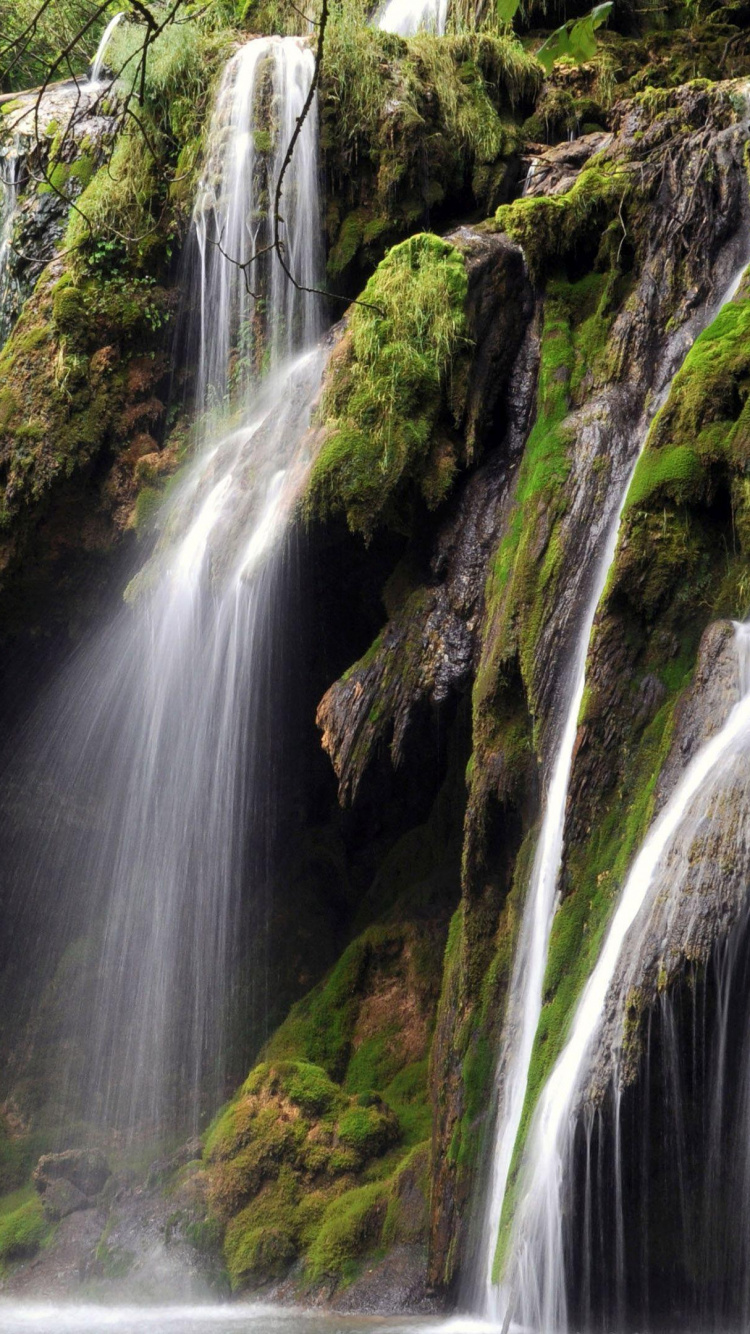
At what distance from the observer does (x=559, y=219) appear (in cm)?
893

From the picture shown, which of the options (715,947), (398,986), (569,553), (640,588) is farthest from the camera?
(398,986)

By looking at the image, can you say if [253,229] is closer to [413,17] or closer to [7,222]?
[7,222]

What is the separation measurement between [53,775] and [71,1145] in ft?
11.4

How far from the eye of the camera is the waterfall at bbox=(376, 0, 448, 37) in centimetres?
1348

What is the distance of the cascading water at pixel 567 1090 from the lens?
525 centimetres

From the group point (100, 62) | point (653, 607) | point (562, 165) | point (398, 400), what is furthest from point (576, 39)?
point (100, 62)

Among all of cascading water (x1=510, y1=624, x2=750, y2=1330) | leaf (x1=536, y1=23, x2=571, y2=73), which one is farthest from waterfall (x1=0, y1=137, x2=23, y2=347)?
leaf (x1=536, y1=23, x2=571, y2=73)

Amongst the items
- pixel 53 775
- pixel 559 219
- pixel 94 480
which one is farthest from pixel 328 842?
pixel 559 219

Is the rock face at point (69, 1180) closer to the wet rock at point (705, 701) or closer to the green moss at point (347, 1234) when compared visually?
the green moss at point (347, 1234)

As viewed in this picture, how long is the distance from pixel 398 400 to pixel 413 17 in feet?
24.5

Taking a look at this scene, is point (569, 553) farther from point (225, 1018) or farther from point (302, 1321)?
point (225, 1018)

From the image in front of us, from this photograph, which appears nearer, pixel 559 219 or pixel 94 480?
pixel 559 219

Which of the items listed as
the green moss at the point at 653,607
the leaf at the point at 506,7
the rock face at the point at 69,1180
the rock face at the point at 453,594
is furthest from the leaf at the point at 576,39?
the rock face at the point at 69,1180

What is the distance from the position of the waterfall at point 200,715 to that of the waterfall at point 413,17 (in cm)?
205
